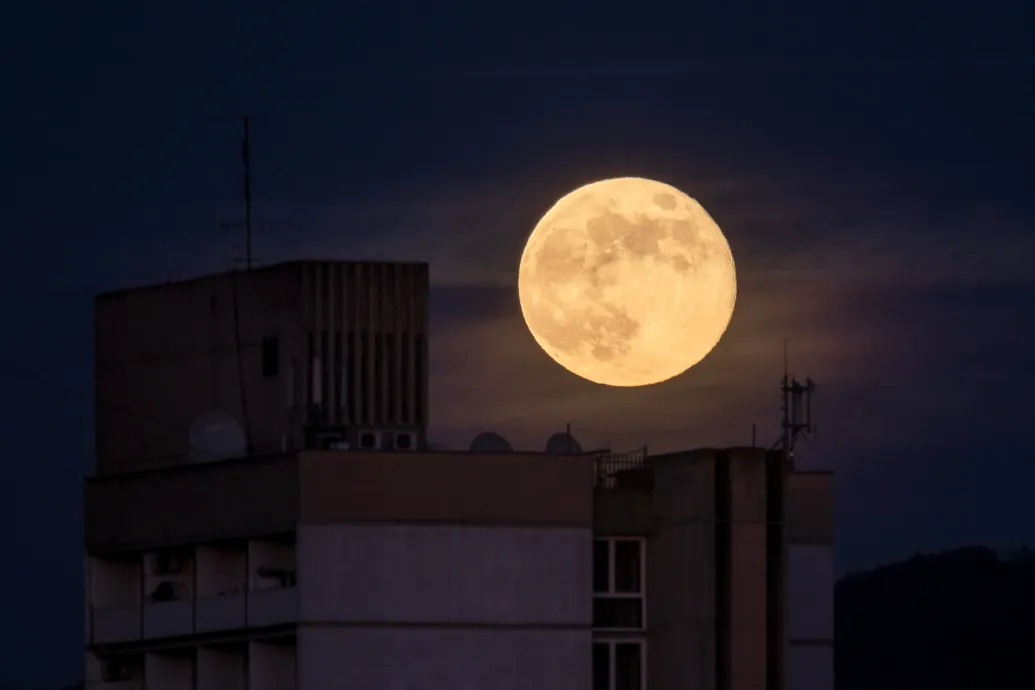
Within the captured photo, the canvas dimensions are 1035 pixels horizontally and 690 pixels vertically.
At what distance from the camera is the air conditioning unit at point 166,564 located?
79.6 m

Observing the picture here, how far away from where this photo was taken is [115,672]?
80.7 metres

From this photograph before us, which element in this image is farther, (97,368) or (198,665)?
(97,368)

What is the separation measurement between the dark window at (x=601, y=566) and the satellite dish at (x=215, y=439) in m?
9.04

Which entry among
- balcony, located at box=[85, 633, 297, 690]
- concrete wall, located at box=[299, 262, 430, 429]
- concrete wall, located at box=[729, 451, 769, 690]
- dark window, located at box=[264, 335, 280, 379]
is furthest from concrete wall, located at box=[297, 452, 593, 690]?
dark window, located at box=[264, 335, 280, 379]

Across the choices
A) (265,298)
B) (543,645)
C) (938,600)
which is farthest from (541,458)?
(938,600)

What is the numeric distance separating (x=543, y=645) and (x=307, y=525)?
20.4 ft

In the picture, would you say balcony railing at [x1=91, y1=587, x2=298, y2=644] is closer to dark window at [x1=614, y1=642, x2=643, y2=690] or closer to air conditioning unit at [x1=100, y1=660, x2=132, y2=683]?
air conditioning unit at [x1=100, y1=660, x2=132, y2=683]

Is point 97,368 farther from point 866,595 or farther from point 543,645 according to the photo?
point 866,595

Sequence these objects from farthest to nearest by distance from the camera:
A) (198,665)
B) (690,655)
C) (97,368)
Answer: (97,368), (198,665), (690,655)

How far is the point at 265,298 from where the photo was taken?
79625mm

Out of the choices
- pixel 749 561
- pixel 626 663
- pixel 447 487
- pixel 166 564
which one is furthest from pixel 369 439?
pixel 749 561

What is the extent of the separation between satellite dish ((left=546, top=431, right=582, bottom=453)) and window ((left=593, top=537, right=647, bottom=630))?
7.73 ft

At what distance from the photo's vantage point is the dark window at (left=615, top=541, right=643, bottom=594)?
7494 centimetres

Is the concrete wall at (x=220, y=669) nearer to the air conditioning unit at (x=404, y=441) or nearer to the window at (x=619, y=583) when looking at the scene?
the air conditioning unit at (x=404, y=441)
